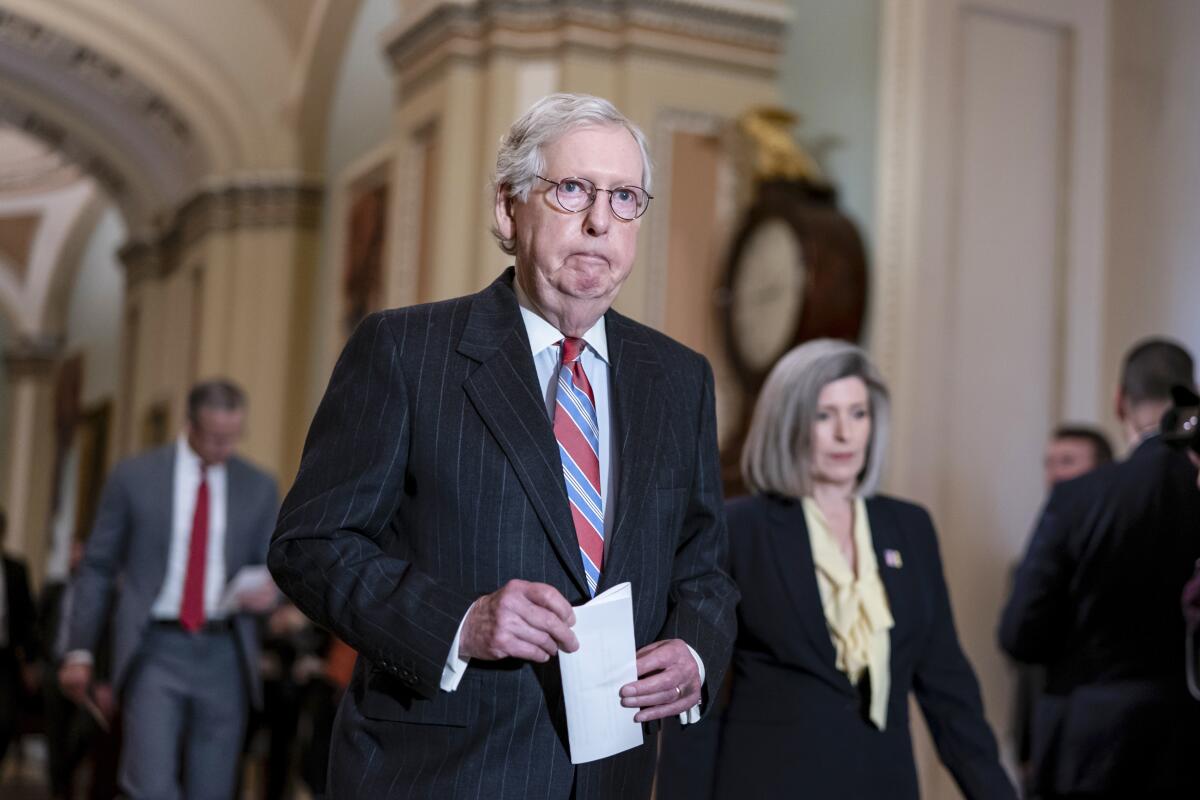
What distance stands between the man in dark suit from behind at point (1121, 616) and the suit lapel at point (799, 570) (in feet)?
3.19

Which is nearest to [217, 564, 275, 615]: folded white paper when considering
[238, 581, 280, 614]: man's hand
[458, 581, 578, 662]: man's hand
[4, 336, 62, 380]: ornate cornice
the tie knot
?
[238, 581, 280, 614]: man's hand

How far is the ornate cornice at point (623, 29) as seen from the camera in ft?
26.0

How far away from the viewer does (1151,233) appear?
21.6 feet

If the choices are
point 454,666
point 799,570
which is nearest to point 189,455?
point 799,570

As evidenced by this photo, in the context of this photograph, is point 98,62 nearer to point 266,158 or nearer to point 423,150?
point 266,158

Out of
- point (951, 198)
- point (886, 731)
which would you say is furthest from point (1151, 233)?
point (886, 731)

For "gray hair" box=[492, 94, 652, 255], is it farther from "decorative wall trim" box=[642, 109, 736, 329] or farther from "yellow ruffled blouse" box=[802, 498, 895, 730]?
"decorative wall trim" box=[642, 109, 736, 329]

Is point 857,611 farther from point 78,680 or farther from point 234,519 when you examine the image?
point 78,680

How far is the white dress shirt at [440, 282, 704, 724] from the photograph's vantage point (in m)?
2.39

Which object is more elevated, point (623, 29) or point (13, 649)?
point (623, 29)

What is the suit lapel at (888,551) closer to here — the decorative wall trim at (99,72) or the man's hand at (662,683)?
the man's hand at (662,683)

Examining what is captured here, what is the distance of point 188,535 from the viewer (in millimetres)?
5871

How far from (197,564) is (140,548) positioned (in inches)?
8.3

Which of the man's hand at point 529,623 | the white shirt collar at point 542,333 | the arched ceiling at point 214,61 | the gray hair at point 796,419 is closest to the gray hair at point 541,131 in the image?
the white shirt collar at point 542,333
